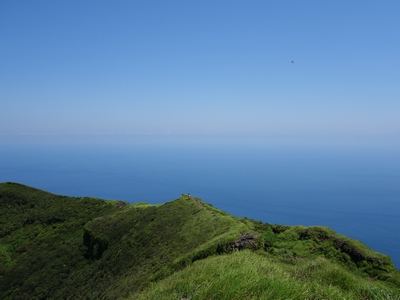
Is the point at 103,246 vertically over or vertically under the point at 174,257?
under

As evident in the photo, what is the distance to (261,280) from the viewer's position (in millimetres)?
5301

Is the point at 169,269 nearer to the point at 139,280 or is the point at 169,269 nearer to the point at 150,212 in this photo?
the point at 139,280

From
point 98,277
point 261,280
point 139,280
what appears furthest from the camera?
point 98,277

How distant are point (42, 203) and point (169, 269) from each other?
226 feet

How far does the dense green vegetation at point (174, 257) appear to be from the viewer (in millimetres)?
6031

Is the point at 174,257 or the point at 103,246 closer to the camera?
the point at 174,257

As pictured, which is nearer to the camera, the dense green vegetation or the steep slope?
the dense green vegetation

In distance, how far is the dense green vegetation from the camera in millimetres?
6031

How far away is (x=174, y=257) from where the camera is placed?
2261 centimetres

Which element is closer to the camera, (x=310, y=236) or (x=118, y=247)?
(x=310, y=236)

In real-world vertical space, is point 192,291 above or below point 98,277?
above

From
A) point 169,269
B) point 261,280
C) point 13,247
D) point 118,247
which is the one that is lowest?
point 13,247

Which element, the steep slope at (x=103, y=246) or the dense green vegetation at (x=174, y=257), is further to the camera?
the steep slope at (x=103, y=246)

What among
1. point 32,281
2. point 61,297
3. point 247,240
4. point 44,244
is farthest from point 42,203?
point 247,240
